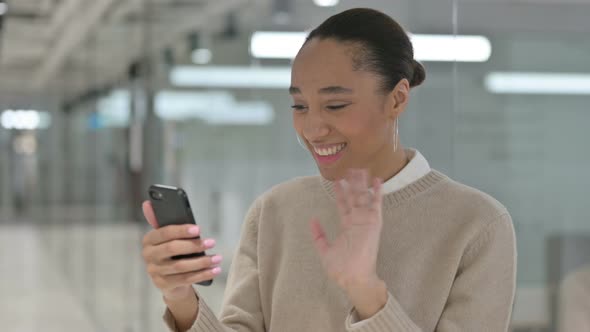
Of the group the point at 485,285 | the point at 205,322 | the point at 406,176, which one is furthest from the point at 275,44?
the point at 485,285

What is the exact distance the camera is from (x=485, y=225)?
1.63 metres

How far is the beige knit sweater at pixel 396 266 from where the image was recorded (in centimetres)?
159

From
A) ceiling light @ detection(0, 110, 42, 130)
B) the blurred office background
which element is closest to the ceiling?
the blurred office background

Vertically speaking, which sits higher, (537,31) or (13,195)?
(537,31)

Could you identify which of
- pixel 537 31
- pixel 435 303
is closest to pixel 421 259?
pixel 435 303

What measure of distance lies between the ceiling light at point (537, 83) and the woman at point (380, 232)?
60cm

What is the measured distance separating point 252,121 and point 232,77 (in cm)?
33

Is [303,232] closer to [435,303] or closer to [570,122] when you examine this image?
[435,303]

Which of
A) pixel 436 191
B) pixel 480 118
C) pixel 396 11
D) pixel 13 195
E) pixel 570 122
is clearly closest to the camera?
pixel 436 191

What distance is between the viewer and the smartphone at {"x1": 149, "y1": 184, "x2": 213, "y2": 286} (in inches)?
64.8

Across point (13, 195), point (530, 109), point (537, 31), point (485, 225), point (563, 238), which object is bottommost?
point (13, 195)

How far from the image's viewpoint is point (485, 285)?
1582 millimetres

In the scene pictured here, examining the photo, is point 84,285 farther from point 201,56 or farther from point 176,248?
point 176,248

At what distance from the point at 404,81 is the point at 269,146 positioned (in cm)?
229
